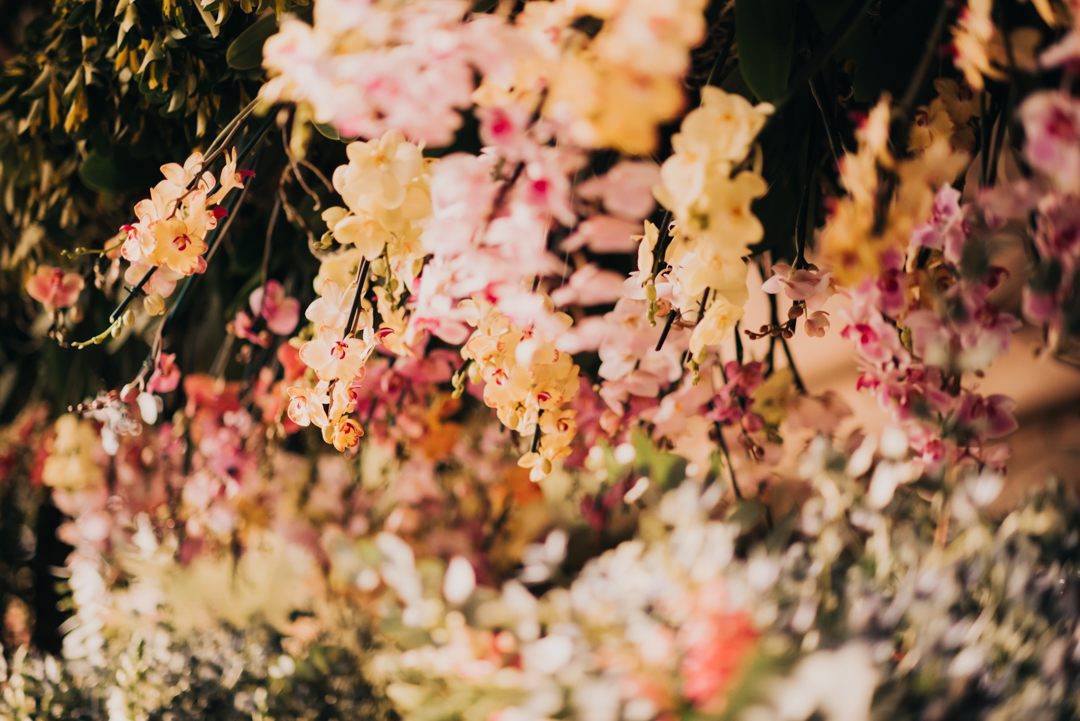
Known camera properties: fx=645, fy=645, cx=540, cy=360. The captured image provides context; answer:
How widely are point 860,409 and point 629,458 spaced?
0.80 metres

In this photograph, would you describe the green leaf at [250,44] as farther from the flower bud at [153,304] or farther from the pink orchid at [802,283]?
the pink orchid at [802,283]

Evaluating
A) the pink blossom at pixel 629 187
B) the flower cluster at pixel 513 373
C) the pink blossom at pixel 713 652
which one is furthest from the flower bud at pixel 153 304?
the pink blossom at pixel 713 652

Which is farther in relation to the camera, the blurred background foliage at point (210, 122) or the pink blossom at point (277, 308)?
the pink blossom at point (277, 308)

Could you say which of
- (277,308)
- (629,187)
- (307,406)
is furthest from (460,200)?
(277,308)

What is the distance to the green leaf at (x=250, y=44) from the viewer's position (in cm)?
46

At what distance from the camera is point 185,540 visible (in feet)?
3.23

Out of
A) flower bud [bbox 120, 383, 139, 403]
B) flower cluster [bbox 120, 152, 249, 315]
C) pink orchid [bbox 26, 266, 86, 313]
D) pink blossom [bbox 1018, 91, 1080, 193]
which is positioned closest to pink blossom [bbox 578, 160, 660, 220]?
pink blossom [bbox 1018, 91, 1080, 193]

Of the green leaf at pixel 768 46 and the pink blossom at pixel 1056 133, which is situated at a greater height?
the pink blossom at pixel 1056 133

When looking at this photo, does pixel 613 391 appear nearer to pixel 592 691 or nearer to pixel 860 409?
pixel 592 691

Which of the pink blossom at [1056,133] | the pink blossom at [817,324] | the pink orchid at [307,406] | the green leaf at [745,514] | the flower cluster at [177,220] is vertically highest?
the pink blossom at [1056,133]

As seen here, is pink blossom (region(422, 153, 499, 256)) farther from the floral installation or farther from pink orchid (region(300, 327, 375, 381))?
pink orchid (region(300, 327, 375, 381))

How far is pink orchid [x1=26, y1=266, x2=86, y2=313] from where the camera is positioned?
0.68m

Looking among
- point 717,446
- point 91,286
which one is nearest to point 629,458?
point 717,446

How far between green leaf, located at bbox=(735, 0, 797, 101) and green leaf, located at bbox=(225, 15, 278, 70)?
327mm
